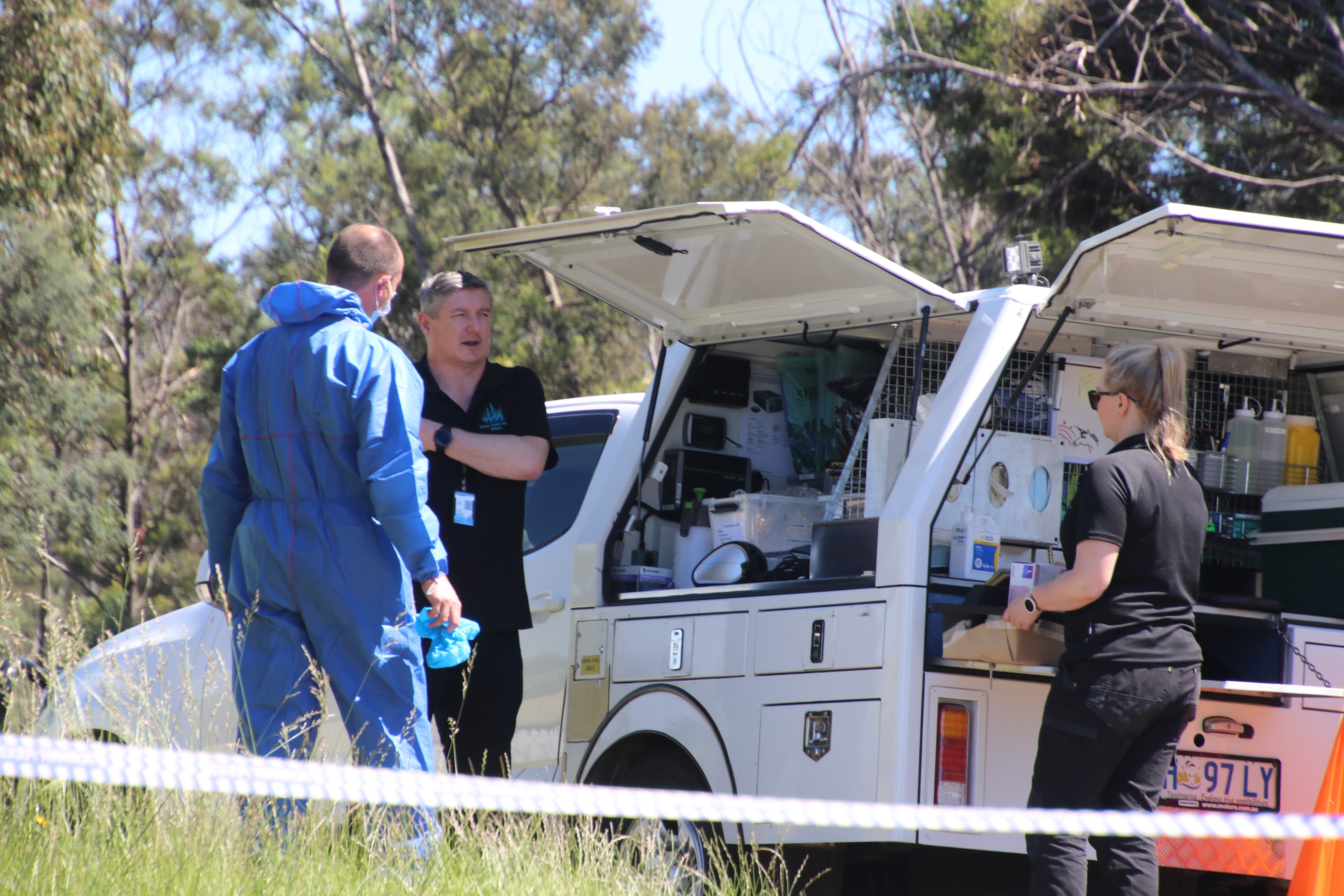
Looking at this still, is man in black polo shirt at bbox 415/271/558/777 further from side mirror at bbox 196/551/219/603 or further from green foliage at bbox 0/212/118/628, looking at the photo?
green foliage at bbox 0/212/118/628

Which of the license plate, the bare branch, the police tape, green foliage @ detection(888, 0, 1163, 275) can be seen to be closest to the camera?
the police tape

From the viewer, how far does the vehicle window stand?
5445 mm

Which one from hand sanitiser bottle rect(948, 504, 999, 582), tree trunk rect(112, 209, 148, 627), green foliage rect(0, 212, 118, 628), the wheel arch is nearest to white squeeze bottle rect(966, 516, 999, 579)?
hand sanitiser bottle rect(948, 504, 999, 582)

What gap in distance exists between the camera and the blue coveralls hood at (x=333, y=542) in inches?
142

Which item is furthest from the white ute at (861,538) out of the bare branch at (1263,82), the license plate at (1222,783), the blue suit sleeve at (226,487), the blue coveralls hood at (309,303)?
the bare branch at (1263,82)

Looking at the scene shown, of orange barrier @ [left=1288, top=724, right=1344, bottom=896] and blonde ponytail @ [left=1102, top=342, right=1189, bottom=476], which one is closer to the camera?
orange barrier @ [left=1288, top=724, right=1344, bottom=896]

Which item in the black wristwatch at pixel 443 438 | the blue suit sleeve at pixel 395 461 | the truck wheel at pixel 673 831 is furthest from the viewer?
the black wristwatch at pixel 443 438

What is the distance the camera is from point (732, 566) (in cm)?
473

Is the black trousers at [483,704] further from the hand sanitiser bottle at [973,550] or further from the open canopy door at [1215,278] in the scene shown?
the open canopy door at [1215,278]

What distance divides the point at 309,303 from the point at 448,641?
963 mm

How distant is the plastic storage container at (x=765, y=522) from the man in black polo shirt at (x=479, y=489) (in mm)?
640

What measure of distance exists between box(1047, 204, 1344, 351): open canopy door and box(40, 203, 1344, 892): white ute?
1 centimetres

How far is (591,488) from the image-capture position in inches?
209

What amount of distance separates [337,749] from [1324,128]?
1058 centimetres
